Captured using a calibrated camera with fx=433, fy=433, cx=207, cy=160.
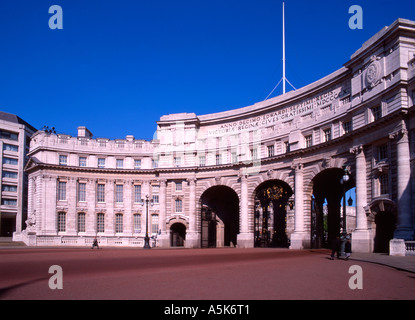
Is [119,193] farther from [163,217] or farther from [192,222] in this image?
[192,222]

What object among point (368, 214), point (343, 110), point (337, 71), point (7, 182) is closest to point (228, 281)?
point (368, 214)

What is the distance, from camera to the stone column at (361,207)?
112 ft

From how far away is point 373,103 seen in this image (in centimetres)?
3503

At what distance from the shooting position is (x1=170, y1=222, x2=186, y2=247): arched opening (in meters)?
55.9

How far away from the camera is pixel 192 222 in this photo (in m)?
54.6

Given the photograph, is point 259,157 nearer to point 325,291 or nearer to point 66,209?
point 66,209

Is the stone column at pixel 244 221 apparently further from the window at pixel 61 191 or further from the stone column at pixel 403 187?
the window at pixel 61 191

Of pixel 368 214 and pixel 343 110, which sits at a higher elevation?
pixel 343 110

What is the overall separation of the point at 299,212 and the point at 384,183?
11446mm

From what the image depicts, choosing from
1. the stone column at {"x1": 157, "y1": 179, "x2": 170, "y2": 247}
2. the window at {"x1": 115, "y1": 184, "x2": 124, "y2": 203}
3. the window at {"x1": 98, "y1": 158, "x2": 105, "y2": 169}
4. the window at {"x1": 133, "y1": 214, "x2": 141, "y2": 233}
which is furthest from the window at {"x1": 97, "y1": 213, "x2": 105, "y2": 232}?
the stone column at {"x1": 157, "y1": 179, "x2": 170, "y2": 247}

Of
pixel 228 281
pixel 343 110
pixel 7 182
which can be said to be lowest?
pixel 228 281
